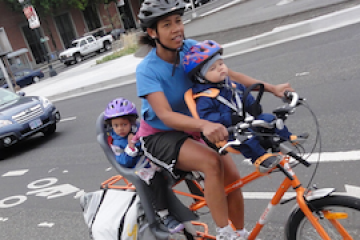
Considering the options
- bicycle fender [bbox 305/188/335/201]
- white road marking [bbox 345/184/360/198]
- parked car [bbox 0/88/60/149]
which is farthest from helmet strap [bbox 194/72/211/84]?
parked car [bbox 0/88/60/149]

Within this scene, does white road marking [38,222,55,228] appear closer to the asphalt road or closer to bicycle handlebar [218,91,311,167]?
the asphalt road

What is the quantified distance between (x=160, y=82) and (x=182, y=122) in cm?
35

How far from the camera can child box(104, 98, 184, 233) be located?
2.73 meters

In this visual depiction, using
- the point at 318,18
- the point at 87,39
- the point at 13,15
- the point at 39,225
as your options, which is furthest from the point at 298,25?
the point at 13,15

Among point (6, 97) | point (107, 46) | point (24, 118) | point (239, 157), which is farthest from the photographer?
point (107, 46)

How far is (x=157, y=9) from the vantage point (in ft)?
7.61

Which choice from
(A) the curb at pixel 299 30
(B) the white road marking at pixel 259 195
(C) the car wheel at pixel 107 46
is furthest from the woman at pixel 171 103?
(C) the car wheel at pixel 107 46

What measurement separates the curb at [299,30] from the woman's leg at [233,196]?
359 inches

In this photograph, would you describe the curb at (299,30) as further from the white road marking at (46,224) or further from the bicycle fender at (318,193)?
the bicycle fender at (318,193)

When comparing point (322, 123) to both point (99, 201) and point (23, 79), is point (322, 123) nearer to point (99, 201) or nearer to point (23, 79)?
point (99, 201)

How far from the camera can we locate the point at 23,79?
84.7ft

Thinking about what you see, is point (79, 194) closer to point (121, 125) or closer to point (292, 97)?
point (121, 125)

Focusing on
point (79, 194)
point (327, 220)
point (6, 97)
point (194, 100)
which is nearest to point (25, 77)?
point (6, 97)

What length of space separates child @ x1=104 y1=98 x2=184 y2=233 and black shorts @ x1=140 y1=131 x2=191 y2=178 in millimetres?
182
